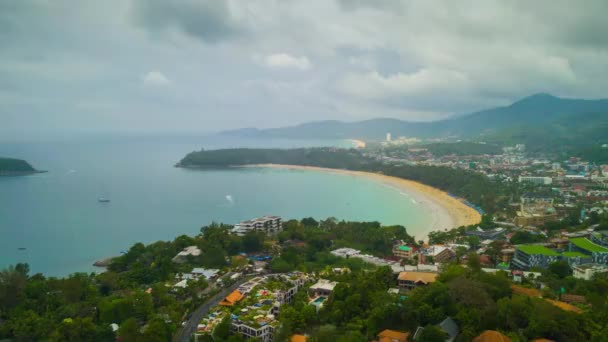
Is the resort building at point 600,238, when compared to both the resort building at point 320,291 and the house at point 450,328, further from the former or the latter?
the resort building at point 320,291

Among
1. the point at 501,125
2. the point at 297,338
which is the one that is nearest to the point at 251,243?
the point at 297,338

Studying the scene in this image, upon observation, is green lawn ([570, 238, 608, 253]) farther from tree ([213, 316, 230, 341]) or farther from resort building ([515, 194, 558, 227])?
tree ([213, 316, 230, 341])

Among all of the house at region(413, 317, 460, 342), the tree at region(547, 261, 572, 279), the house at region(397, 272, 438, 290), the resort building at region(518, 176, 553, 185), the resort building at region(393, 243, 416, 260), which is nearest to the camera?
the house at region(413, 317, 460, 342)

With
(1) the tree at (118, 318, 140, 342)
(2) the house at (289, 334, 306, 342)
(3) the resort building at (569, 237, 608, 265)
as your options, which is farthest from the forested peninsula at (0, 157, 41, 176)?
(3) the resort building at (569, 237, 608, 265)

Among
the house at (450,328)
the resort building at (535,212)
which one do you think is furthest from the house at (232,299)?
the resort building at (535,212)

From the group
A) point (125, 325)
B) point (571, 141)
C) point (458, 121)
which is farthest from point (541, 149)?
point (458, 121)

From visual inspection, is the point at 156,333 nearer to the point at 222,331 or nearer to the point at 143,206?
the point at 222,331
